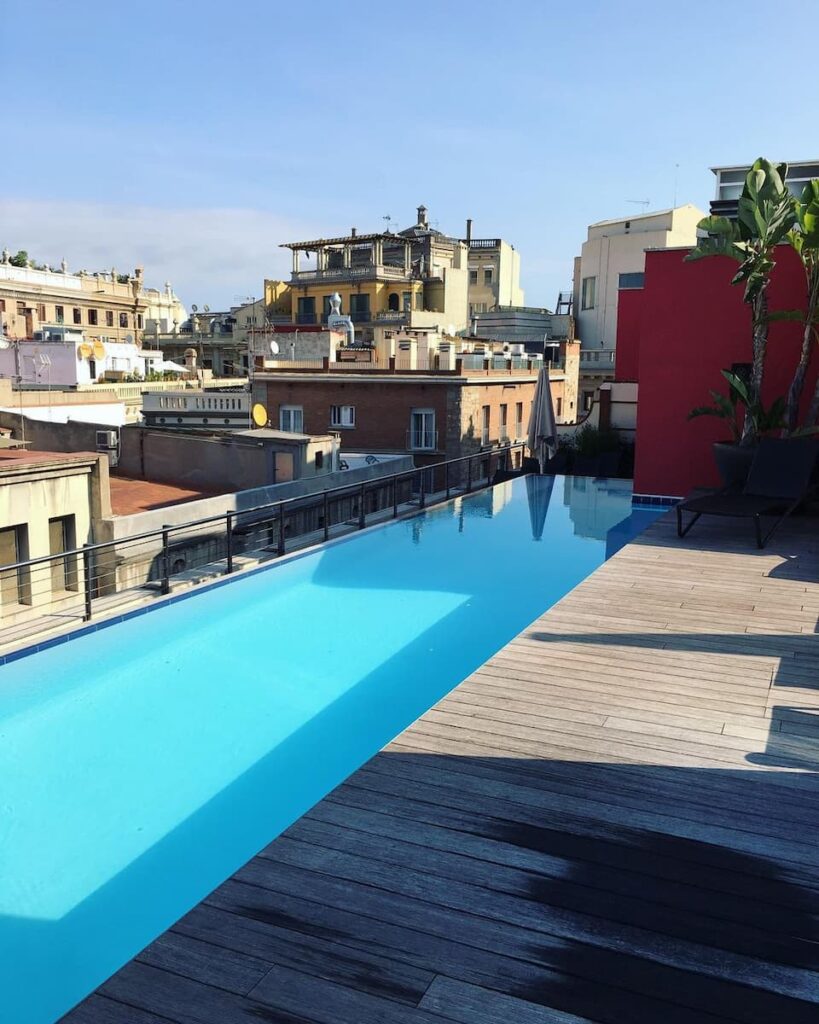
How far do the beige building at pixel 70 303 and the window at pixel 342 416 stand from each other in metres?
23.9

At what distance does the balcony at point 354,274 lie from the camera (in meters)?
56.1

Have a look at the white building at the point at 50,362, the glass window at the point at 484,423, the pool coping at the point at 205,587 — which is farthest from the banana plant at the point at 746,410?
the white building at the point at 50,362

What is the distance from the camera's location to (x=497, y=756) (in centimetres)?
428

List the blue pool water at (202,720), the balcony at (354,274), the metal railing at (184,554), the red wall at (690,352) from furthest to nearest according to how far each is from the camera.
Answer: the balcony at (354,274), the red wall at (690,352), the metal railing at (184,554), the blue pool water at (202,720)

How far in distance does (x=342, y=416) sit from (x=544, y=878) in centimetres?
2619

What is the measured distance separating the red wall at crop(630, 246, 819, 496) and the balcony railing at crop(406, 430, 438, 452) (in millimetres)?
14239

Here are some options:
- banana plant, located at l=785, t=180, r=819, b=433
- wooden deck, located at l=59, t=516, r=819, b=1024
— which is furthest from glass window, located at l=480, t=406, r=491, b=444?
wooden deck, located at l=59, t=516, r=819, b=1024

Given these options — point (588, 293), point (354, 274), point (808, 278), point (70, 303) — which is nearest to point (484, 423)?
point (808, 278)

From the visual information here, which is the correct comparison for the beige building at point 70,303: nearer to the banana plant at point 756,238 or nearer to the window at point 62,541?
the window at point 62,541

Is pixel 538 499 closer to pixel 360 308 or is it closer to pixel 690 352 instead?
pixel 690 352

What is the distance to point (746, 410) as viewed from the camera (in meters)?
12.0

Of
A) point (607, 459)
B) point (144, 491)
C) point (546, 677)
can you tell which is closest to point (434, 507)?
point (607, 459)

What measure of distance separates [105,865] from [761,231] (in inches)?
410

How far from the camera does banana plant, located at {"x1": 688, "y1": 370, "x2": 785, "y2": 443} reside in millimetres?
11406
